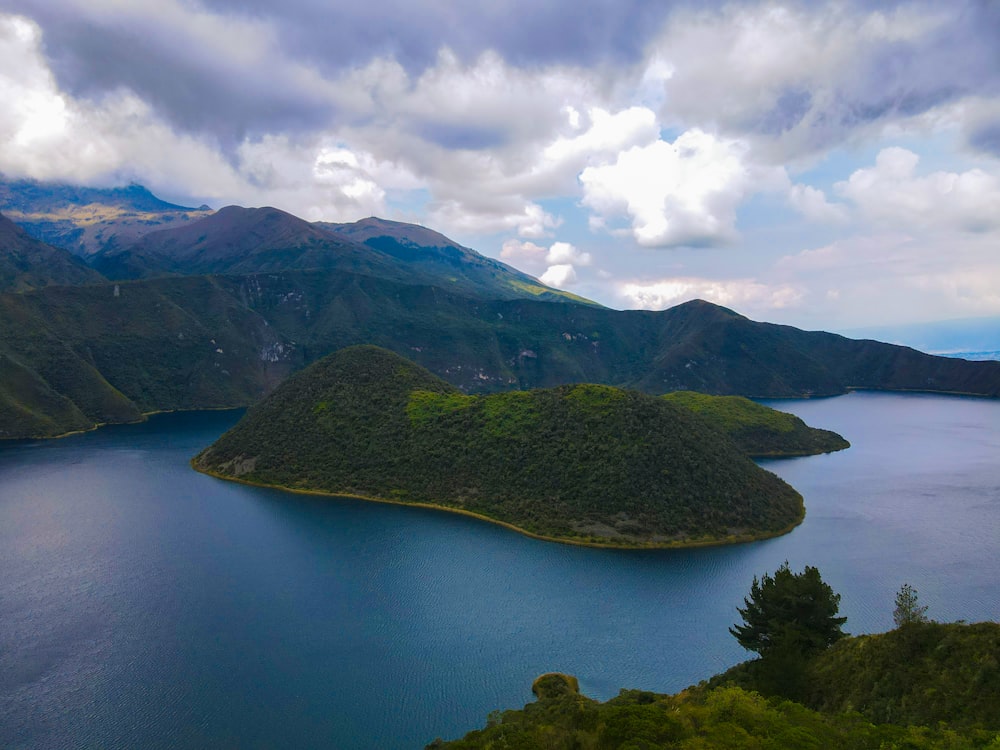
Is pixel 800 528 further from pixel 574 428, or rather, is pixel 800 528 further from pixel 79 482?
pixel 79 482

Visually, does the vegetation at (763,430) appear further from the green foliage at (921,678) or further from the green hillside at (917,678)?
the green foliage at (921,678)

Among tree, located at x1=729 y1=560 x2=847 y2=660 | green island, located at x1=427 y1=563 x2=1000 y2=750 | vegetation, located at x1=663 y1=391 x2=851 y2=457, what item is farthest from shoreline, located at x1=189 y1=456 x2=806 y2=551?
vegetation, located at x1=663 y1=391 x2=851 y2=457

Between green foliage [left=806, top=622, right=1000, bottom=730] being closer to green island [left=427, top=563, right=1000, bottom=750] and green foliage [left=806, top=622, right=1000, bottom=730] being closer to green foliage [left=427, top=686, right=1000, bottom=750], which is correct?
green island [left=427, top=563, right=1000, bottom=750]

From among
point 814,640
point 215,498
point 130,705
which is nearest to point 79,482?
point 215,498

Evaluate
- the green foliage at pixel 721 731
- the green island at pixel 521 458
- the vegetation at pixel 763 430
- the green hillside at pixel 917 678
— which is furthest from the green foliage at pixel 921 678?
the vegetation at pixel 763 430

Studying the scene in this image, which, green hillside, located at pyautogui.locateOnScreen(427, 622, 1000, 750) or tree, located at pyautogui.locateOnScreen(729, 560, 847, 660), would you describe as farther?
tree, located at pyautogui.locateOnScreen(729, 560, 847, 660)
